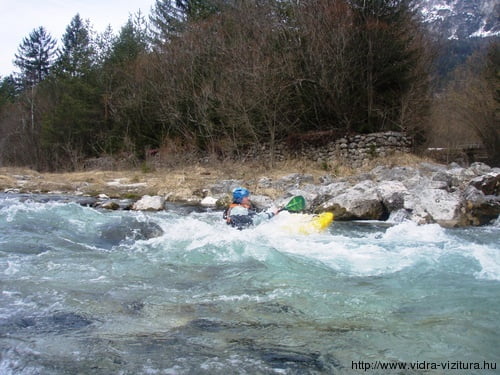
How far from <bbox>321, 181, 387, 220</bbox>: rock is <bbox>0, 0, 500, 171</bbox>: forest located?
8695 millimetres

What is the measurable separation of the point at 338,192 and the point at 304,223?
10.7ft

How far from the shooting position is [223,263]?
18.4 feet

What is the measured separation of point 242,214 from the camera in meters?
7.40

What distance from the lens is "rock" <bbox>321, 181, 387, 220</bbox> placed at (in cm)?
916

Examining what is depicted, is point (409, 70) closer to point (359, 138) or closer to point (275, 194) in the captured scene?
point (359, 138)

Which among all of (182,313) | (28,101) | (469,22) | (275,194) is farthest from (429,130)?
(469,22)

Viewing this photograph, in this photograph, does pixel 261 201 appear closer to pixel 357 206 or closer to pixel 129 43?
pixel 357 206

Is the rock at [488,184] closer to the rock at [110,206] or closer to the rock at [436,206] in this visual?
the rock at [436,206]

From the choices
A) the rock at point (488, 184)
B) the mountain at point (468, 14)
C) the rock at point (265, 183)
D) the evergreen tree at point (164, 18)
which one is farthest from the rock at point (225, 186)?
the mountain at point (468, 14)

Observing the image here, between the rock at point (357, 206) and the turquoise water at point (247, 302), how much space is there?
1845 millimetres

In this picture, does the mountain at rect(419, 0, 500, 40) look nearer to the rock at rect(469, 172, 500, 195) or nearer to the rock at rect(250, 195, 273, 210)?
the rock at rect(469, 172, 500, 195)

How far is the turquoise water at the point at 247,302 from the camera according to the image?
3.01 meters

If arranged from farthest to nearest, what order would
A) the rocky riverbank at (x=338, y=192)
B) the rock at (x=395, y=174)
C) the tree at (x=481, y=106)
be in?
the tree at (x=481, y=106), the rock at (x=395, y=174), the rocky riverbank at (x=338, y=192)

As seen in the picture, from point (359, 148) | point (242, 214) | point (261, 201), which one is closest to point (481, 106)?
point (359, 148)
